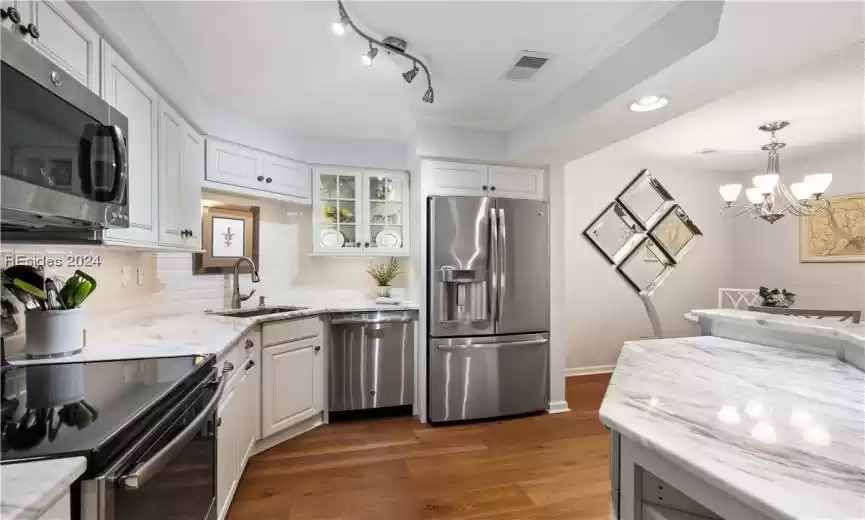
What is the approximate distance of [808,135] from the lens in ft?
12.6

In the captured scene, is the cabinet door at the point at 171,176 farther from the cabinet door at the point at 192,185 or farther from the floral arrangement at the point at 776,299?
the floral arrangement at the point at 776,299

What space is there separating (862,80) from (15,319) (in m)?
4.71

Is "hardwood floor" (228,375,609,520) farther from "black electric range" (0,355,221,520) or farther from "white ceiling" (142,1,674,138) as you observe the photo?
"white ceiling" (142,1,674,138)

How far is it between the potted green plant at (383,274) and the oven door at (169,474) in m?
2.21

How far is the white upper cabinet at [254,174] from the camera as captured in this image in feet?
9.45

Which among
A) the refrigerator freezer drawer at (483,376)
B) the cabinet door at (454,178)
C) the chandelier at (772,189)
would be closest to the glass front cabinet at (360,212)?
the cabinet door at (454,178)

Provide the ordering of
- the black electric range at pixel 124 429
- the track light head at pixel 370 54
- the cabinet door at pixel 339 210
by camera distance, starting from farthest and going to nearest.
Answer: the cabinet door at pixel 339 210 → the track light head at pixel 370 54 → the black electric range at pixel 124 429

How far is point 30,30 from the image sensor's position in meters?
1.19

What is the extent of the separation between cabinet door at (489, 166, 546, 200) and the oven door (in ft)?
8.46

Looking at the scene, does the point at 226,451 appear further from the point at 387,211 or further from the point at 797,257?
the point at 797,257

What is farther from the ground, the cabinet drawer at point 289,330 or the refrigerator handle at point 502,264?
the refrigerator handle at point 502,264

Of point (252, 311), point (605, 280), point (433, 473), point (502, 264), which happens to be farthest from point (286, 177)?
point (605, 280)

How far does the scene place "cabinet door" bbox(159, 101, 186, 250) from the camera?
213 centimetres

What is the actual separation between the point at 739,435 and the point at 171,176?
8.55 ft
